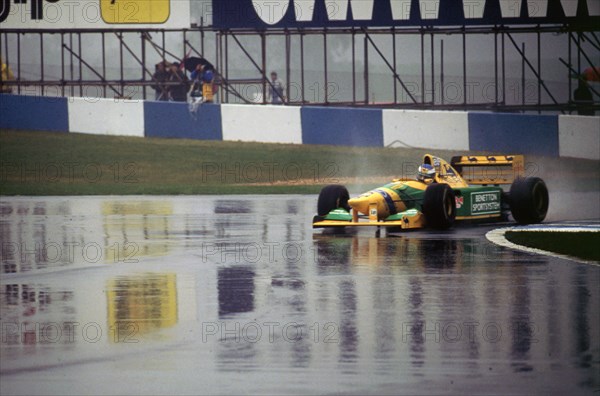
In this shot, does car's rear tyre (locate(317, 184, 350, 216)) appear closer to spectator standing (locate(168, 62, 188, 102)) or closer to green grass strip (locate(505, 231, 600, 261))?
green grass strip (locate(505, 231, 600, 261))

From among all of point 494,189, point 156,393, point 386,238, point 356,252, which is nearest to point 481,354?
point 156,393

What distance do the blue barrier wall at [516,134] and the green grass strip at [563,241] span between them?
11.3m

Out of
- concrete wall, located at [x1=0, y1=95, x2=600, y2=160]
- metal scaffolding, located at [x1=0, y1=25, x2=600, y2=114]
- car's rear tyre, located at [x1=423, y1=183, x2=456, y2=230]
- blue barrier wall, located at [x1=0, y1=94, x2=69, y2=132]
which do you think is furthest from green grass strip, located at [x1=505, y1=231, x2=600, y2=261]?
blue barrier wall, located at [x1=0, y1=94, x2=69, y2=132]

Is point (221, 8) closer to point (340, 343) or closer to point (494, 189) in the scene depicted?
point (494, 189)

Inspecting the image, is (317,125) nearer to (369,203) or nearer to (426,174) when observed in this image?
(426,174)

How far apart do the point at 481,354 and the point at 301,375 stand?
4.03ft

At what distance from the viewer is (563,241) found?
14.4 m

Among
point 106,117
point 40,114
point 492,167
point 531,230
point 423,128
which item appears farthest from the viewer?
point 40,114

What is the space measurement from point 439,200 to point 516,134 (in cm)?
1142

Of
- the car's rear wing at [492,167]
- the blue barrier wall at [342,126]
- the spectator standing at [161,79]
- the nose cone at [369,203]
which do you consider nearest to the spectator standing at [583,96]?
the blue barrier wall at [342,126]

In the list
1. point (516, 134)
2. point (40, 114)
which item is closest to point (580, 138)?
point (516, 134)

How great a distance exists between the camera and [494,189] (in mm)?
17328

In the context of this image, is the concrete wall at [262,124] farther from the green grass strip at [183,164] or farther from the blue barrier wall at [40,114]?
the blue barrier wall at [40,114]

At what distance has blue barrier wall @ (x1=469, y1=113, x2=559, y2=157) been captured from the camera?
2661 centimetres
